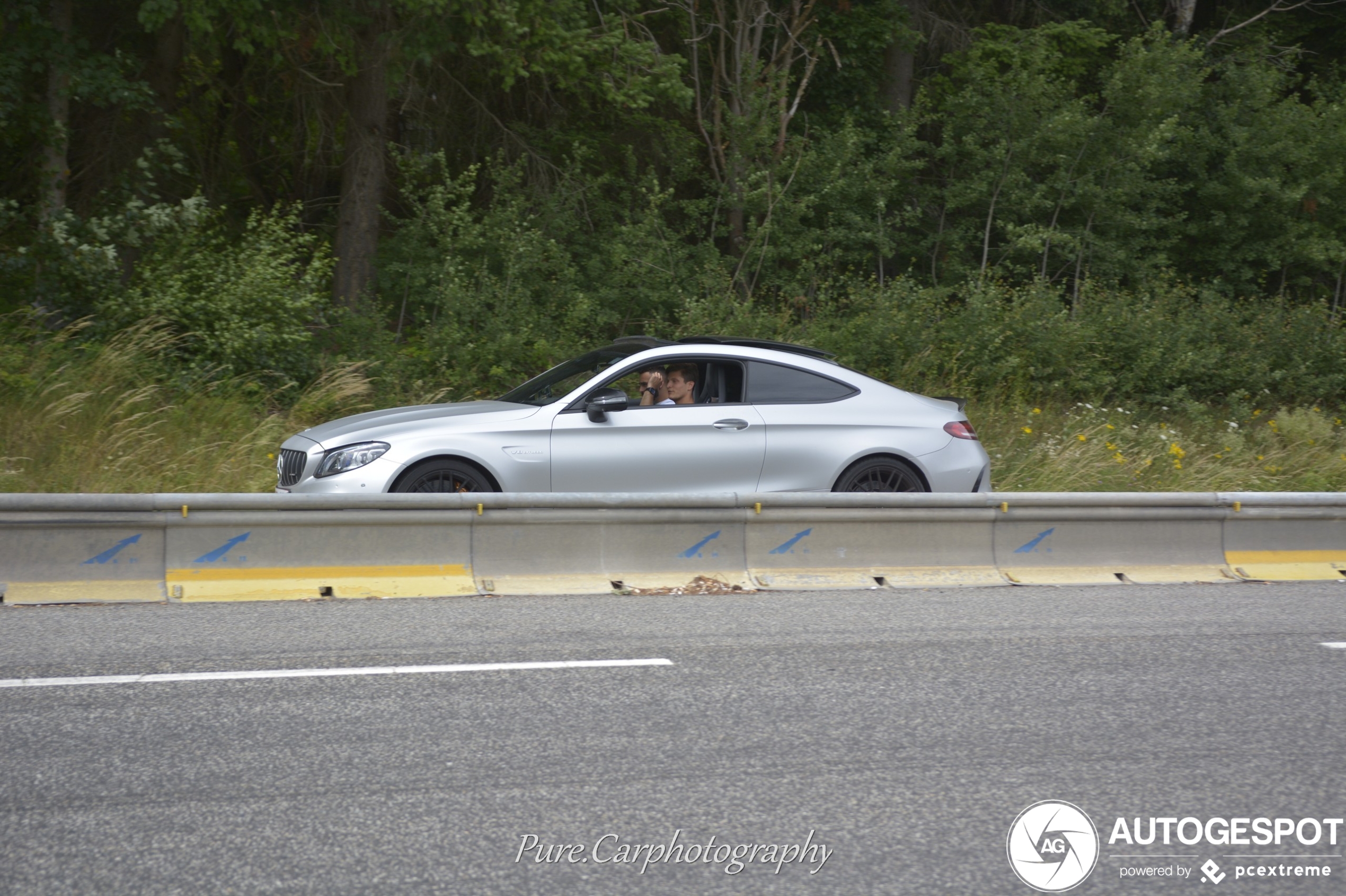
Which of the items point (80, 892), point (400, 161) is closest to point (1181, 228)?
point (400, 161)

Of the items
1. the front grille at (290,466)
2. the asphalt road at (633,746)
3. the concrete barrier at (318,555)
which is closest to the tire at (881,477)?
the asphalt road at (633,746)

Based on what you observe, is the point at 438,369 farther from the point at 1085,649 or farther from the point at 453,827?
the point at 453,827

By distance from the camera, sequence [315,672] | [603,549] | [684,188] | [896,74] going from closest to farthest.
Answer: [315,672]
[603,549]
[684,188]
[896,74]

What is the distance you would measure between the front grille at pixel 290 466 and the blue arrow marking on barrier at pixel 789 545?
131 inches

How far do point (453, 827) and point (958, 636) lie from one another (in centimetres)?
371

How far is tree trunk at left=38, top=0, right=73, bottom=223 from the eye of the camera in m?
14.3

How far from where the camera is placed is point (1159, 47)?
20906 mm

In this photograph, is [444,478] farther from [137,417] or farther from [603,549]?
[137,417]

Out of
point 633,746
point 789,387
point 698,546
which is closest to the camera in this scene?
point 633,746

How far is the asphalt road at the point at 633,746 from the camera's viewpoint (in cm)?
373

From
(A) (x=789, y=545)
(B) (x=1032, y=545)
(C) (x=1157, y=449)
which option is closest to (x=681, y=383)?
(A) (x=789, y=545)

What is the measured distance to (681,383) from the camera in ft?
29.3

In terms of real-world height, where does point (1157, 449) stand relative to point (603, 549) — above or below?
below

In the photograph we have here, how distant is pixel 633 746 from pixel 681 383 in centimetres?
451
